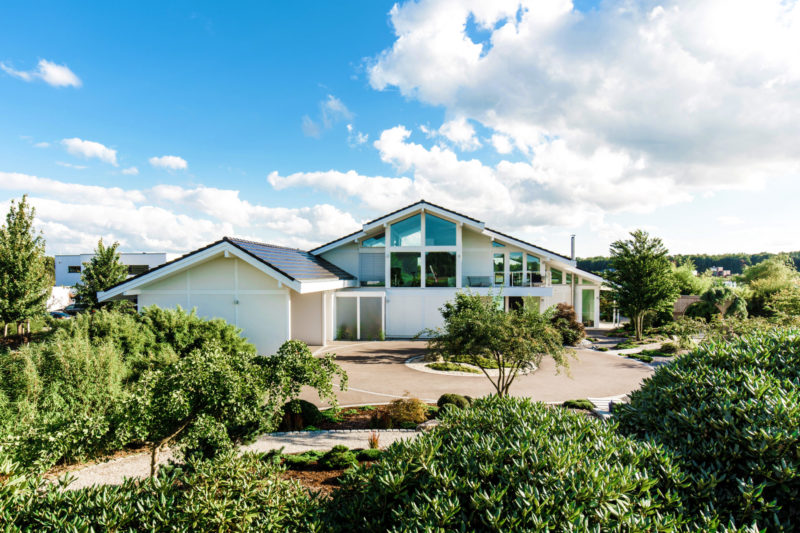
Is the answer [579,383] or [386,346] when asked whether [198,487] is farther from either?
[386,346]

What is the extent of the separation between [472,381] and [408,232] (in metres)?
11.8

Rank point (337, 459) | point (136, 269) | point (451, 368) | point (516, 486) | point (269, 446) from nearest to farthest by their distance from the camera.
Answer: point (516, 486)
point (337, 459)
point (269, 446)
point (451, 368)
point (136, 269)

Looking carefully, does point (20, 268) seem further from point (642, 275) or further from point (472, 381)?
point (642, 275)

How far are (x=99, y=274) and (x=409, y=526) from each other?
26392 millimetres

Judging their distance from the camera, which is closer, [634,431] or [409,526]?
[409,526]

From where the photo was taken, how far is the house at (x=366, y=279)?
709 inches

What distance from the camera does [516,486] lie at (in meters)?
3.36

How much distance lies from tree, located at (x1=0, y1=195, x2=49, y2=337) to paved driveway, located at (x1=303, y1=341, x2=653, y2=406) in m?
14.6

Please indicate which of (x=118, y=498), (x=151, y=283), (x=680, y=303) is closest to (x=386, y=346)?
(x=151, y=283)

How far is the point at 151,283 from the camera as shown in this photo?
18.5 metres

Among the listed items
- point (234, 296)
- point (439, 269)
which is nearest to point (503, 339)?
point (234, 296)

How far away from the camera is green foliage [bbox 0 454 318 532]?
332 centimetres

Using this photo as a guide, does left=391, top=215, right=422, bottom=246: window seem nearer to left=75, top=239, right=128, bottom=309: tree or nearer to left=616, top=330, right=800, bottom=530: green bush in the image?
left=75, top=239, right=128, bottom=309: tree

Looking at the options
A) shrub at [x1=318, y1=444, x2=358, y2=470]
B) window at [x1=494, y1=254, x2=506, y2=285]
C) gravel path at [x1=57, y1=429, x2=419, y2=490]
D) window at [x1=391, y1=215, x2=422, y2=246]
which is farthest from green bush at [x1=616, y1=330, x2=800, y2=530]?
window at [x1=494, y1=254, x2=506, y2=285]
